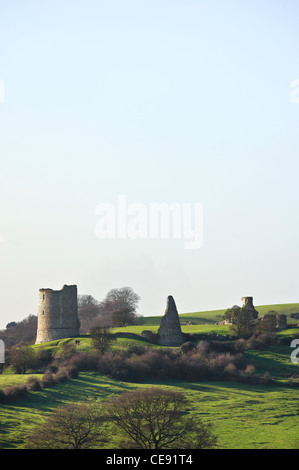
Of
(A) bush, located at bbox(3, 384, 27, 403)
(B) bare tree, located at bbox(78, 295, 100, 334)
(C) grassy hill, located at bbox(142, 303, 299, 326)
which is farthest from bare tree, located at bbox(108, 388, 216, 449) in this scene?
(B) bare tree, located at bbox(78, 295, 100, 334)

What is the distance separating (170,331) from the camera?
85.8 metres

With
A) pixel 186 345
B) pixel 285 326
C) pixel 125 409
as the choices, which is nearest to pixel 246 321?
pixel 285 326

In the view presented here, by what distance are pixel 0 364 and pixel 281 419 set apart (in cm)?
3358

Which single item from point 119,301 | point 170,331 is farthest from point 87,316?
point 170,331

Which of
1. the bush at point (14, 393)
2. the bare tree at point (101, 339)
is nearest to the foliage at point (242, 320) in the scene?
the bare tree at point (101, 339)

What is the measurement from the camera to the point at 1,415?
187 feet

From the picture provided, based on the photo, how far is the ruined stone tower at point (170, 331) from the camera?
85438mm

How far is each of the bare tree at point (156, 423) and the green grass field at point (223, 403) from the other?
1.46 metres

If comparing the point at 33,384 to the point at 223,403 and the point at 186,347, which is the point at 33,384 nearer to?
the point at 223,403

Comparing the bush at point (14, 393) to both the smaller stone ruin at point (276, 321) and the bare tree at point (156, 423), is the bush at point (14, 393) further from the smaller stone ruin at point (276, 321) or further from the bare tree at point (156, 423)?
the smaller stone ruin at point (276, 321)

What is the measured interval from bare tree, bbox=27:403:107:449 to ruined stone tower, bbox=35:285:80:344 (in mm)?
36388

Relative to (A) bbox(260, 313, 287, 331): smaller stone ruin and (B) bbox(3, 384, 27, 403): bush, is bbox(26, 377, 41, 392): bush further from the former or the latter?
(A) bbox(260, 313, 287, 331): smaller stone ruin

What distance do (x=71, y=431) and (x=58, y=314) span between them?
41.4m

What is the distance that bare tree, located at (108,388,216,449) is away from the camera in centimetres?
5106
